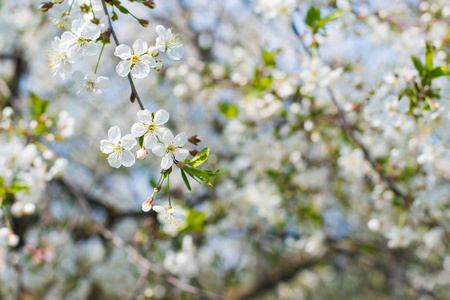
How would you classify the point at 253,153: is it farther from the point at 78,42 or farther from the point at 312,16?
the point at 78,42

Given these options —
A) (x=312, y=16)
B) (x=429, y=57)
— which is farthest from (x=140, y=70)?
(x=429, y=57)

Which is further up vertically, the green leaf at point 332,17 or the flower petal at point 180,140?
the green leaf at point 332,17

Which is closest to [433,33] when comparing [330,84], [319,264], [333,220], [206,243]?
[330,84]

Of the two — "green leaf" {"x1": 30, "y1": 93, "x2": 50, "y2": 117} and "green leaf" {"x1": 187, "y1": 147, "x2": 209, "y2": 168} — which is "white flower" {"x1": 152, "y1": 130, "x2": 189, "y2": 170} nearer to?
"green leaf" {"x1": 187, "y1": 147, "x2": 209, "y2": 168}

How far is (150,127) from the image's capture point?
1.06 meters

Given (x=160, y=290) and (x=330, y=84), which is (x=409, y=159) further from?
(x=160, y=290)

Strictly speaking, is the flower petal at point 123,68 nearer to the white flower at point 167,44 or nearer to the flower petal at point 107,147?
the white flower at point 167,44

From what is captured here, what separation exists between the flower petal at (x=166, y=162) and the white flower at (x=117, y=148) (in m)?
0.12

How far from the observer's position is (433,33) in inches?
105

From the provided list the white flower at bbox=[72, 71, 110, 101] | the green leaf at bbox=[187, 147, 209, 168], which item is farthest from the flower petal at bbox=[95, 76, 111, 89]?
the green leaf at bbox=[187, 147, 209, 168]

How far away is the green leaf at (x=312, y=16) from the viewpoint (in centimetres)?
170

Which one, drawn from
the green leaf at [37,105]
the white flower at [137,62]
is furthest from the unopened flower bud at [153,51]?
the green leaf at [37,105]

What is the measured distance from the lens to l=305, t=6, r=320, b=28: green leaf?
1.70 m

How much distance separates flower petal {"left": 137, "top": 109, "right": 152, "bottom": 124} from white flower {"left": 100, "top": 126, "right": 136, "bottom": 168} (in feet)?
0.24
